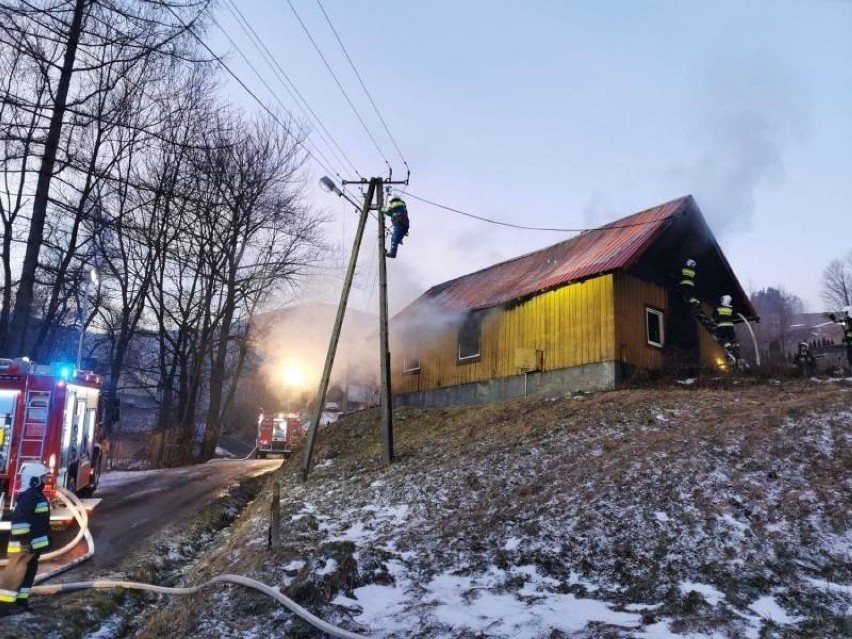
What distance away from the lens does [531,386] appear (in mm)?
17203

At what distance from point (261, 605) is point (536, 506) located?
4.24 m

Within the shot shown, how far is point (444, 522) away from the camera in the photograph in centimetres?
924

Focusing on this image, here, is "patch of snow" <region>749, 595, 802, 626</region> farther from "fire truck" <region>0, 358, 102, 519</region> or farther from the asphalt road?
"fire truck" <region>0, 358, 102, 519</region>

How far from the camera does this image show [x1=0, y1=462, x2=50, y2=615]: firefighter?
22.8ft

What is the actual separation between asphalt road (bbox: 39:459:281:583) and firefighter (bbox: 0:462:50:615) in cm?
142

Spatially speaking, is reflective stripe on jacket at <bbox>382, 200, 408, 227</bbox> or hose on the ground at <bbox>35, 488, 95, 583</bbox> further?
reflective stripe on jacket at <bbox>382, 200, 408, 227</bbox>

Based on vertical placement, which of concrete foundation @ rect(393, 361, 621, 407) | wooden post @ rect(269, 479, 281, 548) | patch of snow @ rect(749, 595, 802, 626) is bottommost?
patch of snow @ rect(749, 595, 802, 626)

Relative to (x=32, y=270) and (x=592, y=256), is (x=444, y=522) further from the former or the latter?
(x=32, y=270)

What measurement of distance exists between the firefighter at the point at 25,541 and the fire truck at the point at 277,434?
2185cm

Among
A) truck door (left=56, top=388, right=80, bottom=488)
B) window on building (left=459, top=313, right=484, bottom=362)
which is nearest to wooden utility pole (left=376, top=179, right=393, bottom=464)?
window on building (left=459, top=313, right=484, bottom=362)

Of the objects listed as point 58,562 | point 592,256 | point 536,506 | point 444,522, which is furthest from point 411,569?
point 592,256

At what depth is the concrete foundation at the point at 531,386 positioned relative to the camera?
15.6 m

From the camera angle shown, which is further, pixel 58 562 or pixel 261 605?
pixel 58 562

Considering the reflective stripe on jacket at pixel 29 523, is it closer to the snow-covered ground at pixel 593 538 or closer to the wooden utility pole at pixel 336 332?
the snow-covered ground at pixel 593 538
